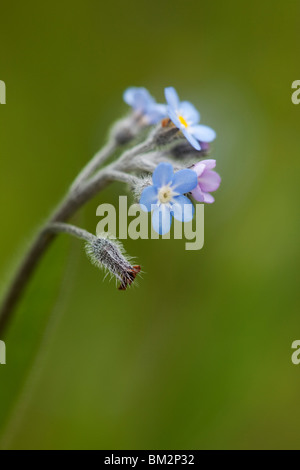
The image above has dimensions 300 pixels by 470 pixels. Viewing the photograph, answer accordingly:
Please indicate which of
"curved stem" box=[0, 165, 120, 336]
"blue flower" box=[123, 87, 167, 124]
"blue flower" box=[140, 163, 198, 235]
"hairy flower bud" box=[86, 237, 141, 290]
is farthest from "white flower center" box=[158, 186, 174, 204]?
"blue flower" box=[123, 87, 167, 124]

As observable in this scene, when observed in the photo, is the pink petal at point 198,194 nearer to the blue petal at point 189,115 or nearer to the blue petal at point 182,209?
the blue petal at point 182,209

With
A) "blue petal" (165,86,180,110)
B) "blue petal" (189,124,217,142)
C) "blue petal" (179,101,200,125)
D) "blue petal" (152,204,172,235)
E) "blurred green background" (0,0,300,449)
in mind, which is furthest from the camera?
"blurred green background" (0,0,300,449)

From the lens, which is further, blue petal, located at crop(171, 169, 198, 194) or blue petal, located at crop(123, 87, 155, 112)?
blue petal, located at crop(123, 87, 155, 112)

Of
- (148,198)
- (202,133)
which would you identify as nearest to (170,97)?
(202,133)

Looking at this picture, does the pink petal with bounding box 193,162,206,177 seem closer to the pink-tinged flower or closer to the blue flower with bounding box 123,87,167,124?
the pink-tinged flower

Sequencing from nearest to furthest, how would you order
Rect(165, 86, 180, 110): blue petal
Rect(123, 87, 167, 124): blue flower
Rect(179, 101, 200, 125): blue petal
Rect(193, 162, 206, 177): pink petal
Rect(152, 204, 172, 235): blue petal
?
Rect(152, 204, 172, 235): blue petal < Rect(193, 162, 206, 177): pink petal < Rect(165, 86, 180, 110): blue petal < Rect(179, 101, 200, 125): blue petal < Rect(123, 87, 167, 124): blue flower

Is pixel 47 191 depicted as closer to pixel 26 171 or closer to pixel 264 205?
pixel 26 171

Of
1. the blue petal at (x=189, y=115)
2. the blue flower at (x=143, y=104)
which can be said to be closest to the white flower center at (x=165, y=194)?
the blue petal at (x=189, y=115)
